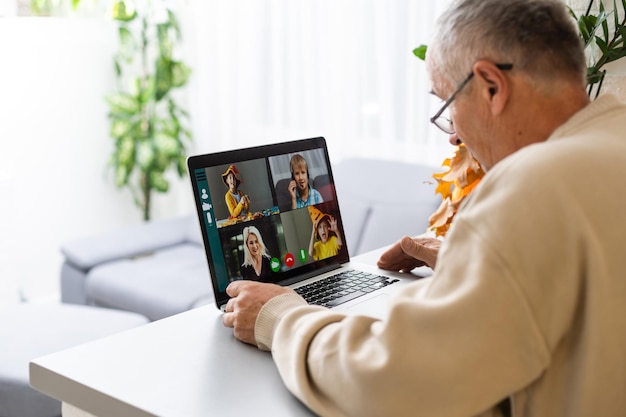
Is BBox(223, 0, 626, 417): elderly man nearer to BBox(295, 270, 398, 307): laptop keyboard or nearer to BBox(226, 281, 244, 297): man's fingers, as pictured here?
BBox(226, 281, 244, 297): man's fingers

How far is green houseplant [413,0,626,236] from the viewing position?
5.93 ft

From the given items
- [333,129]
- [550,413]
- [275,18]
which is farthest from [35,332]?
[550,413]

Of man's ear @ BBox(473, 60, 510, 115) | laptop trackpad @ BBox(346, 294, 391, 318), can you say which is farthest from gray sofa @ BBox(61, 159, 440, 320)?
man's ear @ BBox(473, 60, 510, 115)

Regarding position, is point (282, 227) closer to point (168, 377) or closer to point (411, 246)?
point (411, 246)

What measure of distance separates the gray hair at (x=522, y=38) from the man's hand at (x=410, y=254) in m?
0.62

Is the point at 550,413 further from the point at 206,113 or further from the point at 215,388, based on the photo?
the point at 206,113

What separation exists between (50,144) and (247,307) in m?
3.16

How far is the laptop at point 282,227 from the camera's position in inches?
61.5

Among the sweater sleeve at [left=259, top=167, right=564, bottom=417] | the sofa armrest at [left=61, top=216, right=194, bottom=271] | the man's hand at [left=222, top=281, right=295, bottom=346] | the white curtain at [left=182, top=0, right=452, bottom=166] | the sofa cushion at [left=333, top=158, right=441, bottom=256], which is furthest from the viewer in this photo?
the sofa armrest at [left=61, top=216, right=194, bottom=271]

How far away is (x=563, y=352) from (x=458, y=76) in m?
0.43

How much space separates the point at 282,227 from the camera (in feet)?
5.49

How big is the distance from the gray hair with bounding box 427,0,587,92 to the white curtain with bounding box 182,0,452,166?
221 centimetres

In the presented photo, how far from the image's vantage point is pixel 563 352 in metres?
1.04

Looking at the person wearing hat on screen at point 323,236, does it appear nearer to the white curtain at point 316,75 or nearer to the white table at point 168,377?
the white table at point 168,377
